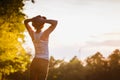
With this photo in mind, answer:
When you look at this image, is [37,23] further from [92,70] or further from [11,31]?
[92,70]

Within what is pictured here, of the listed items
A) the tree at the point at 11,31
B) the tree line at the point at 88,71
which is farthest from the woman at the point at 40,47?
the tree line at the point at 88,71

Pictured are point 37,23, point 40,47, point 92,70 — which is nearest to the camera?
point 37,23

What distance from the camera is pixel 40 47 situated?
7422 millimetres

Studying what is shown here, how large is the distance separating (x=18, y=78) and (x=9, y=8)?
46111 millimetres

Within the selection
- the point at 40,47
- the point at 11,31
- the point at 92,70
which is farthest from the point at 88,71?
the point at 40,47

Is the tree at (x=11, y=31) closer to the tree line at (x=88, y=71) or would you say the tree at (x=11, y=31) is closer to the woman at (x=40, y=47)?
the woman at (x=40, y=47)

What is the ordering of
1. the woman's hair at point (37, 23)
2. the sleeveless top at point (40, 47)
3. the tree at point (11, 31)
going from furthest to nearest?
the tree at point (11, 31) < the sleeveless top at point (40, 47) < the woman's hair at point (37, 23)

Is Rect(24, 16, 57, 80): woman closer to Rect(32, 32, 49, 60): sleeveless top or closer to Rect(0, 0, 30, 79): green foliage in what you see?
Rect(32, 32, 49, 60): sleeveless top

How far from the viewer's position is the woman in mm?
7238

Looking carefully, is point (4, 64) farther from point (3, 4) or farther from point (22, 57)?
point (3, 4)

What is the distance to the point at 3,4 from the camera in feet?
122

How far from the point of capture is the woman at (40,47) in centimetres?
724

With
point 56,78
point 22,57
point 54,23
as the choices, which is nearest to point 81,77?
point 56,78

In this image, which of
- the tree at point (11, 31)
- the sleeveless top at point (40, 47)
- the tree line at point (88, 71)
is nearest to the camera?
the sleeveless top at point (40, 47)
